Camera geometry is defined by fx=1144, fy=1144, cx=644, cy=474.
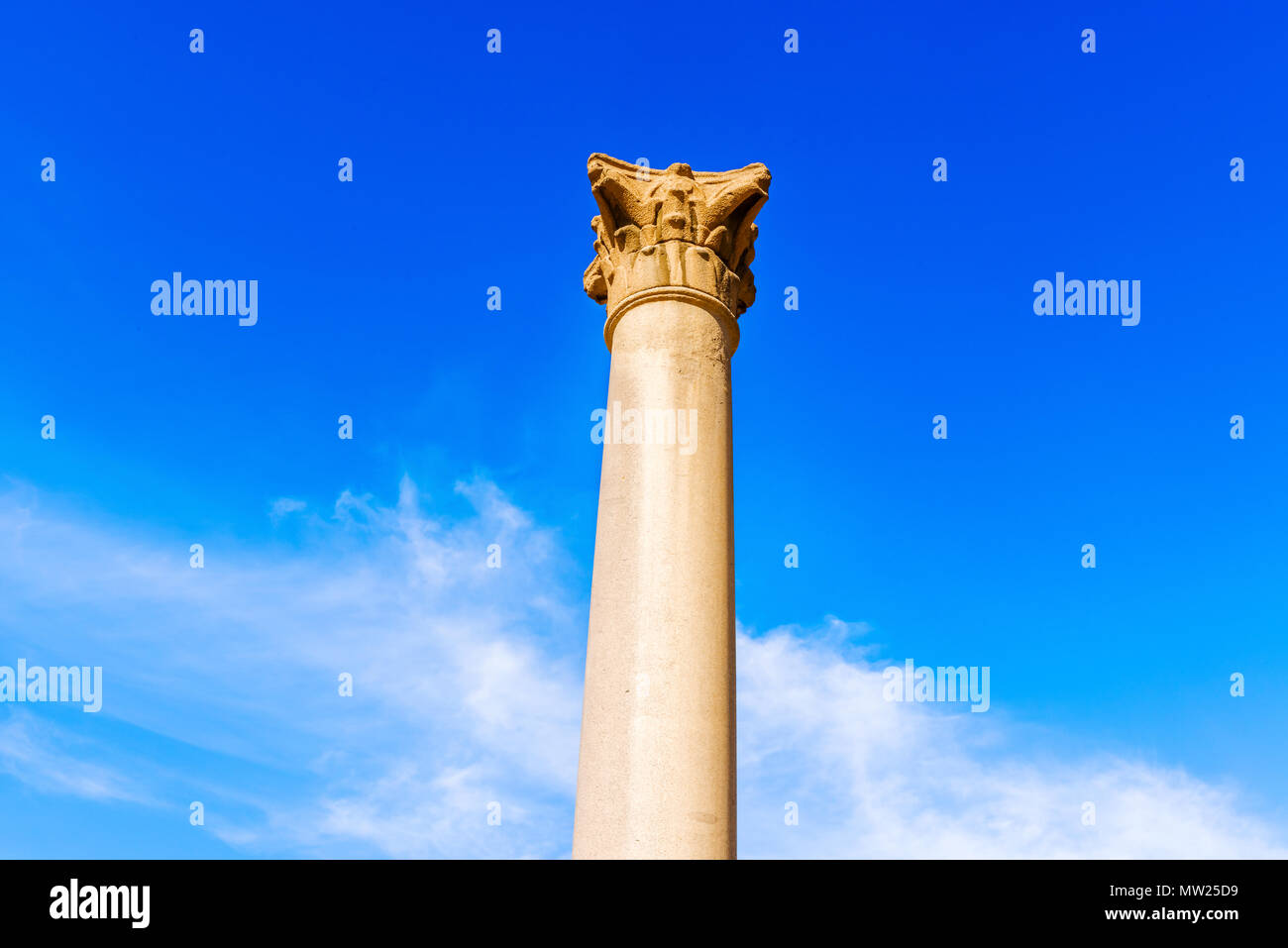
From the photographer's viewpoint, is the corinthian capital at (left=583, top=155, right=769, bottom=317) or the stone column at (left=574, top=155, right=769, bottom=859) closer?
the stone column at (left=574, top=155, right=769, bottom=859)

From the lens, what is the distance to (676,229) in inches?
591

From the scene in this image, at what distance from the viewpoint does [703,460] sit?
1345cm

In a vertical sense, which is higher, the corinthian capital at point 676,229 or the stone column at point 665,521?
the corinthian capital at point 676,229

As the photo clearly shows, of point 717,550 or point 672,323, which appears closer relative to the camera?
point 717,550

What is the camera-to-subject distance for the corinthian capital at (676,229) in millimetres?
14773

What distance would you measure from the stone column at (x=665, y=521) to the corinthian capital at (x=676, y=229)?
2cm

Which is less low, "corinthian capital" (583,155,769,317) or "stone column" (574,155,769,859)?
"corinthian capital" (583,155,769,317)

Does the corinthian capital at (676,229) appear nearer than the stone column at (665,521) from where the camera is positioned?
No

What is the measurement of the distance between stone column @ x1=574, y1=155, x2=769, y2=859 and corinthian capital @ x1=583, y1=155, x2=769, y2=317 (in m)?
0.02

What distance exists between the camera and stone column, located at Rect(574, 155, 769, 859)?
11750mm
